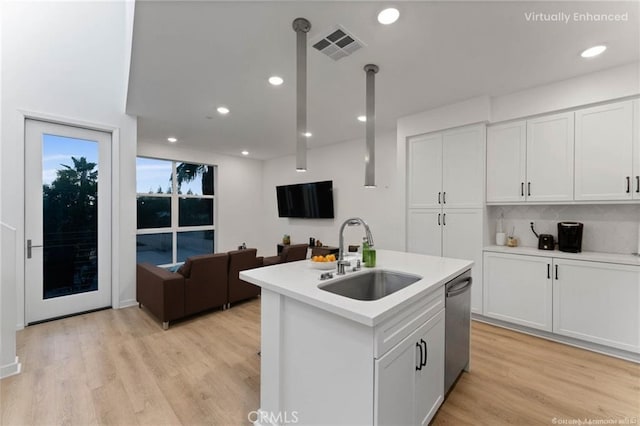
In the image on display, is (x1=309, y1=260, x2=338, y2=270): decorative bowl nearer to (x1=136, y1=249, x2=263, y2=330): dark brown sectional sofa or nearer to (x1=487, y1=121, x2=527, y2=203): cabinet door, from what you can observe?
(x1=136, y1=249, x2=263, y2=330): dark brown sectional sofa

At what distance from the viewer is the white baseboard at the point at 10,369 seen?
2.19 metres

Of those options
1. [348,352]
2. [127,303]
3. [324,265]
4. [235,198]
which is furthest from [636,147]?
[235,198]

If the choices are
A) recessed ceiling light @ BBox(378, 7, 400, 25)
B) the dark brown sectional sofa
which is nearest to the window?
the dark brown sectional sofa

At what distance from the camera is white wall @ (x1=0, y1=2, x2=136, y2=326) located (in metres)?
3.03

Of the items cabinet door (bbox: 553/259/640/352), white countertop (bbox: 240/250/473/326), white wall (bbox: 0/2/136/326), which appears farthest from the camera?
white wall (bbox: 0/2/136/326)

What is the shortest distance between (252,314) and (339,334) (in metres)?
2.50

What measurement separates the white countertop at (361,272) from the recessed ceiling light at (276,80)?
1.82 meters

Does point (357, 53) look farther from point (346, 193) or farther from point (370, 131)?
point (346, 193)

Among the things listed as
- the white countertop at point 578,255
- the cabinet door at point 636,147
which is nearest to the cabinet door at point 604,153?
the cabinet door at point 636,147

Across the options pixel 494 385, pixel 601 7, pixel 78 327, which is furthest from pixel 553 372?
pixel 78 327

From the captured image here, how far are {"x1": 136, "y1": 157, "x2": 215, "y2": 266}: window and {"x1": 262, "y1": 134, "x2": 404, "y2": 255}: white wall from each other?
1.46 m

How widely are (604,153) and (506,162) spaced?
779 mm

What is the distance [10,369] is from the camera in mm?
2227

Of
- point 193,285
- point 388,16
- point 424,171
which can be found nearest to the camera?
point 388,16
